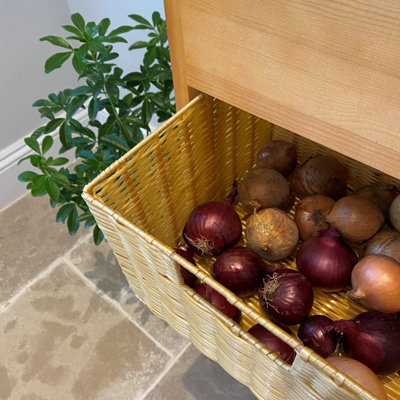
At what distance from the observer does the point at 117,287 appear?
1082 millimetres

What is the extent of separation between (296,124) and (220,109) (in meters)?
0.22

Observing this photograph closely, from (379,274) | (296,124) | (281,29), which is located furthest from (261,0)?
(379,274)

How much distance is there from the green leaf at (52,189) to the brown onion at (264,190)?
353 millimetres

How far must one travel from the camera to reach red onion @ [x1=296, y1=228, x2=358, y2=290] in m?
0.58

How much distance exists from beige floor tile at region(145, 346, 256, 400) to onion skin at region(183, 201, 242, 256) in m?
0.41

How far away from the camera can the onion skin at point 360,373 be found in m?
0.45

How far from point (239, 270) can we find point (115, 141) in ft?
1.12

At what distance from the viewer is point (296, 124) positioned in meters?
0.49

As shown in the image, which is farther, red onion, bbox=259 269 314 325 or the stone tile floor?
the stone tile floor

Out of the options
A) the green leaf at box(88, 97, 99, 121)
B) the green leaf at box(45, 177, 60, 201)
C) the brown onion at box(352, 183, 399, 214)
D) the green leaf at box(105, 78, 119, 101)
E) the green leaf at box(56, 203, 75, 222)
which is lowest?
the green leaf at box(56, 203, 75, 222)

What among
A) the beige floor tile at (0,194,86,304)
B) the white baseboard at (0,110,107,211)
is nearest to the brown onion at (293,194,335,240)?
the beige floor tile at (0,194,86,304)

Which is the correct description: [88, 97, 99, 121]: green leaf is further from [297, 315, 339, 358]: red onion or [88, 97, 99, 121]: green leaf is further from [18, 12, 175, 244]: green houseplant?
[297, 315, 339, 358]: red onion

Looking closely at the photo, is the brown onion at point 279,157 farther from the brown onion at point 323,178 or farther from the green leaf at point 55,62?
the green leaf at point 55,62

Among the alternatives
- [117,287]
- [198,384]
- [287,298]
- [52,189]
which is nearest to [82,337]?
[117,287]
